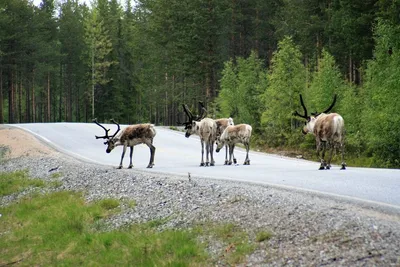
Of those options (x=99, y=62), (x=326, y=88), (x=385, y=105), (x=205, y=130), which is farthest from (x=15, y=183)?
(x=99, y=62)

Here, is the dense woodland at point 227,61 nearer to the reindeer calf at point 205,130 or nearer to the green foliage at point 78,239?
the reindeer calf at point 205,130

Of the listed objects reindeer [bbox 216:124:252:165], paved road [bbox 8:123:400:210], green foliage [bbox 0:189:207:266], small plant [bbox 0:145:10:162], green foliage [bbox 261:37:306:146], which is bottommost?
green foliage [bbox 0:189:207:266]

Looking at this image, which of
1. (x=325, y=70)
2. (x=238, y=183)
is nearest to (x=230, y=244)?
(x=238, y=183)

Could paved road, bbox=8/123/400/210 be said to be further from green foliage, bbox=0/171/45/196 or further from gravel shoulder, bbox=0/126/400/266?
green foliage, bbox=0/171/45/196

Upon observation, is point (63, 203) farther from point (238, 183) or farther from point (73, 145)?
point (73, 145)

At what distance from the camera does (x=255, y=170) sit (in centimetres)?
1419

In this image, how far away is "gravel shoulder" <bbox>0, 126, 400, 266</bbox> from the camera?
20.7 ft

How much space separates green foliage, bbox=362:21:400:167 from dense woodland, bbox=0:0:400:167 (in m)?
0.05

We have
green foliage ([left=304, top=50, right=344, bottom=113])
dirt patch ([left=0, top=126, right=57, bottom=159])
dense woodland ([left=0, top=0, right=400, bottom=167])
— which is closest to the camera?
dirt patch ([left=0, top=126, right=57, bottom=159])

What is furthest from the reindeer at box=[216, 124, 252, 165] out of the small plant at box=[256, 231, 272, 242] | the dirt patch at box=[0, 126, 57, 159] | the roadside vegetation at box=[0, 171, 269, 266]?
the small plant at box=[256, 231, 272, 242]

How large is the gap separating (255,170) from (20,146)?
15317 millimetres

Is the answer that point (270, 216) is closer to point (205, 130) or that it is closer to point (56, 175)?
point (205, 130)

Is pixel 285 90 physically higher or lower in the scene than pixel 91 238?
higher

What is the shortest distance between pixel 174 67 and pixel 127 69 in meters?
10.7
